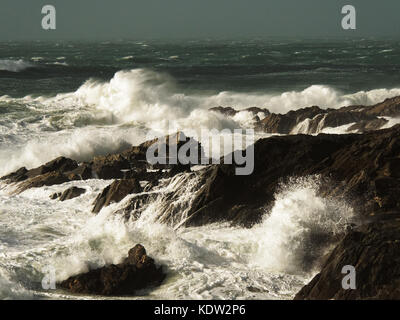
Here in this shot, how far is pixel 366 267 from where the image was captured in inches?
408

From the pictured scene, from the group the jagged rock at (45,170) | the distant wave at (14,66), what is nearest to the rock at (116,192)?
the jagged rock at (45,170)

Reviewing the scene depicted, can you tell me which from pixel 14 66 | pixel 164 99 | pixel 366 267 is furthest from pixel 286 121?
pixel 14 66

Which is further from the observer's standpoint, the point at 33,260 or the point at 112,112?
the point at 112,112

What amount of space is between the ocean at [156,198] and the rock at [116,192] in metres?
0.46

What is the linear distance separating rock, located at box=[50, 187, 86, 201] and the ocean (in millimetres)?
234

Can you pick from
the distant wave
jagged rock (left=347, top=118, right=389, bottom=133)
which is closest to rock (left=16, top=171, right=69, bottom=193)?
jagged rock (left=347, top=118, right=389, bottom=133)

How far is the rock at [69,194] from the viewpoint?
60.7 ft

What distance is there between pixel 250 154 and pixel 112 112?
83.2 ft

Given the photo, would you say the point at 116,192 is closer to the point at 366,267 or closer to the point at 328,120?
the point at 366,267

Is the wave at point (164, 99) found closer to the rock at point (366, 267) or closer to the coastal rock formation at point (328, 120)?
the coastal rock formation at point (328, 120)

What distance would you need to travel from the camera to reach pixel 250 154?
51.6 ft

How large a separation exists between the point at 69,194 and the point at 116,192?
6.58 feet
